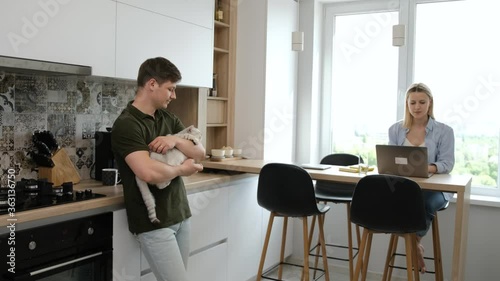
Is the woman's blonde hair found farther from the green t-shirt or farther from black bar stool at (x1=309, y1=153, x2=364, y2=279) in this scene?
the green t-shirt

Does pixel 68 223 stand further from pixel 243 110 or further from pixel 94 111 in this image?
pixel 243 110

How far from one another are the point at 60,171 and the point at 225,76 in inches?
69.4

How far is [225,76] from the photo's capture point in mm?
4066

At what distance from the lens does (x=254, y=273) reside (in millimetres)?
3715

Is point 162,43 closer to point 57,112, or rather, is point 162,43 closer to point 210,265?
point 57,112

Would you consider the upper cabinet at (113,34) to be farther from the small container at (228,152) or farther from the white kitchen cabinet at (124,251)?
the white kitchen cabinet at (124,251)

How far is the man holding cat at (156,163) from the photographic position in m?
2.15

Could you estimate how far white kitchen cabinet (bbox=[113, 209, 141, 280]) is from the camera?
2373 millimetres

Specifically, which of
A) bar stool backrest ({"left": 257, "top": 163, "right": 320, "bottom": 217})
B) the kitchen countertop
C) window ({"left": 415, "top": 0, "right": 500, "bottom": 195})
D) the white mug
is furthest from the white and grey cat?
window ({"left": 415, "top": 0, "right": 500, "bottom": 195})

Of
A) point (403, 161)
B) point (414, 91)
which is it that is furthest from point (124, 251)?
point (414, 91)

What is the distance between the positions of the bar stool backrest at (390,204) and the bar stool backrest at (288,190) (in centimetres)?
34

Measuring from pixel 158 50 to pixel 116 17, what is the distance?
375mm

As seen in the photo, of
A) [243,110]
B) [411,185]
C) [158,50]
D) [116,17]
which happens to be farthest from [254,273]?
[116,17]

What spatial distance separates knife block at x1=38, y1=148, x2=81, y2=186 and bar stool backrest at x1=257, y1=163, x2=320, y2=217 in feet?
3.81
